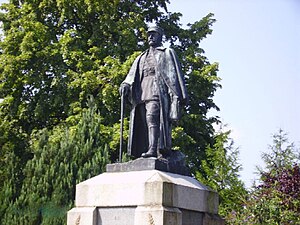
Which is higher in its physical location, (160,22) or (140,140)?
(160,22)

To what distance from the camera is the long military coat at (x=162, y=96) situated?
31.2 feet

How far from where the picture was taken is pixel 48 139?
1953cm

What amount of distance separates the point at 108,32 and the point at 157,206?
603 inches

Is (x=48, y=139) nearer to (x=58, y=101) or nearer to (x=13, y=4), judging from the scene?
(x=58, y=101)

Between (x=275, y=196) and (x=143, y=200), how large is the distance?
9990mm

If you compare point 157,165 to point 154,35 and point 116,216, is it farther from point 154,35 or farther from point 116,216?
point 154,35

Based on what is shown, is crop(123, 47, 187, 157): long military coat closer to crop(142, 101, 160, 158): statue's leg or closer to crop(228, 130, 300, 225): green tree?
crop(142, 101, 160, 158): statue's leg

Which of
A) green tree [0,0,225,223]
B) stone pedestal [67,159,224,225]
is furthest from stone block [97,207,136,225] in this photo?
green tree [0,0,225,223]

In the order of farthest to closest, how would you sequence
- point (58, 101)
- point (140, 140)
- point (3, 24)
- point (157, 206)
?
1. point (3, 24)
2. point (58, 101)
3. point (140, 140)
4. point (157, 206)

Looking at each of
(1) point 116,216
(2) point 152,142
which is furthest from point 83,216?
(2) point 152,142

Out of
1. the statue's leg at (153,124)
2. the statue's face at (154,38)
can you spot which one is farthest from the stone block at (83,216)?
the statue's face at (154,38)

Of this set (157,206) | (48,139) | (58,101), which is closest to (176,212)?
(157,206)

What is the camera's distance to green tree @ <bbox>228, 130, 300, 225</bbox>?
1702 centimetres

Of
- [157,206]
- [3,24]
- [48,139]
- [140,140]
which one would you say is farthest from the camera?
[3,24]
